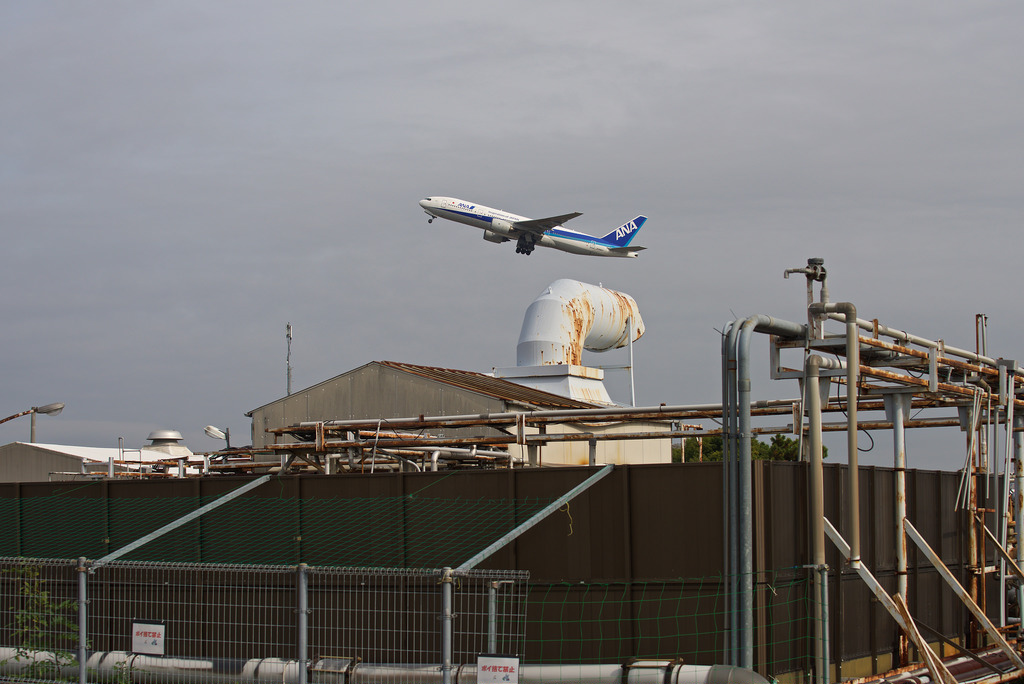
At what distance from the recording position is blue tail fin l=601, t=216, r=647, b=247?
69.2m

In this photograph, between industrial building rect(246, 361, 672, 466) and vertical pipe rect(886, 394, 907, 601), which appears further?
industrial building rect(246, 361, 672, 466)

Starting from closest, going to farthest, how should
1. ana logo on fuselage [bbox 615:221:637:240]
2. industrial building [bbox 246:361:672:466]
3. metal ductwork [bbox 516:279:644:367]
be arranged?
industrial building [bbox 246:361:672:466]
metal ductwork [bbox 516:279:644:367]
ana logo on fuselage [bbox 615:221:637:240]

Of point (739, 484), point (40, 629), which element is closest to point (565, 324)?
point (40, 629)

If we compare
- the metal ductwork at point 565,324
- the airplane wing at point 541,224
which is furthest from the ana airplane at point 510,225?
the metal ductwork at point 565,324

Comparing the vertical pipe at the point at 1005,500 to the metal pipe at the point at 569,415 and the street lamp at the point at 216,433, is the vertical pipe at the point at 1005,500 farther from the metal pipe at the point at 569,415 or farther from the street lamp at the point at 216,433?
the street lamp at the point at 216,433

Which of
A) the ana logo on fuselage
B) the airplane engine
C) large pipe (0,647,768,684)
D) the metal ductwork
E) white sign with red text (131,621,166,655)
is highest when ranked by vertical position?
the ana logo on fuselage

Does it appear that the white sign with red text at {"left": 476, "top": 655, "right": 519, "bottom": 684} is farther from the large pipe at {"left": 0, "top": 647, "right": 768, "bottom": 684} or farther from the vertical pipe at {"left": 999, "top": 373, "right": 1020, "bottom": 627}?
the vertical pipe at {"left": 999, "top": 373, "right": 1020, "bottom": 627}

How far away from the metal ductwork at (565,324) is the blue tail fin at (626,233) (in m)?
32.6

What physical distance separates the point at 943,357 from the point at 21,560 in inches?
454

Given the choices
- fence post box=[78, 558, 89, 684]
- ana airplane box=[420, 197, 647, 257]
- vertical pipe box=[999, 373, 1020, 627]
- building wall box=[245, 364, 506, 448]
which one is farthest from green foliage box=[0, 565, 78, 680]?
ana airplane box=[420, 197, 647, 257]

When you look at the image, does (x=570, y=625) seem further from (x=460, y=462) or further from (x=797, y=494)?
(x=460, y=462)

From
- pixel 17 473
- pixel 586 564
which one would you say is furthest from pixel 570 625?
pixel 17 473

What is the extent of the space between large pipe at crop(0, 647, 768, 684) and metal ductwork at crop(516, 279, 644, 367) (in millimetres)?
22415

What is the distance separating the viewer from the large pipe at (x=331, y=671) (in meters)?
10.4
